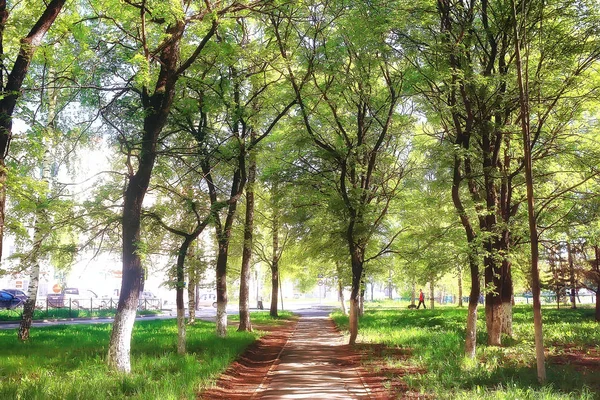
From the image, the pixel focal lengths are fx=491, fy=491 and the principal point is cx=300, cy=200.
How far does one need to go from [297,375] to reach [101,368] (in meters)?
4.08

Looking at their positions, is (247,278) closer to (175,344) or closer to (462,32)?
(175,344)

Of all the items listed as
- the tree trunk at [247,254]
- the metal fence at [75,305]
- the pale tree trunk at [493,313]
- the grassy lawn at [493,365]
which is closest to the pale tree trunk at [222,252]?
the tree trunk at [247,254]

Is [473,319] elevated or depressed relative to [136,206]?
depressed

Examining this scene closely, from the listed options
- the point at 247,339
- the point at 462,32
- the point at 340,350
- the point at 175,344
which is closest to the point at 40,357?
the point at 175,344

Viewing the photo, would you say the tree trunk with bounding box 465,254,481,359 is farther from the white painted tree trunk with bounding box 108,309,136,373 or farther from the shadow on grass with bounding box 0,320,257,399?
the white painted tree trunk with bounding box 108,309,136,373

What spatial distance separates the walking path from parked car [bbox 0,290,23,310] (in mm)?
25370

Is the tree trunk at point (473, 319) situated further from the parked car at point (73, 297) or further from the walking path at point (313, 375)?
the parked car at point (73, 297)

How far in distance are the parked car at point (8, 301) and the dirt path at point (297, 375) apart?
24.4m

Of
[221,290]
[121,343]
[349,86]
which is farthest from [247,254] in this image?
[121,343]

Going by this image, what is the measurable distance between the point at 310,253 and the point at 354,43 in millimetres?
9907

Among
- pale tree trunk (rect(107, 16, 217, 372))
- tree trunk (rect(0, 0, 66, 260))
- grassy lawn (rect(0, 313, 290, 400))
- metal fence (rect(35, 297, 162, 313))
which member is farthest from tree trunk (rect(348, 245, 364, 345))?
metal fence (rect(35, 297, 162, 313))

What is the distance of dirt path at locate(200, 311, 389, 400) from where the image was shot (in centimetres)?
897

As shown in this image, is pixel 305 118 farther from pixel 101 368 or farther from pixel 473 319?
pixel 101 368

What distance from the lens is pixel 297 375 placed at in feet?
35.6
